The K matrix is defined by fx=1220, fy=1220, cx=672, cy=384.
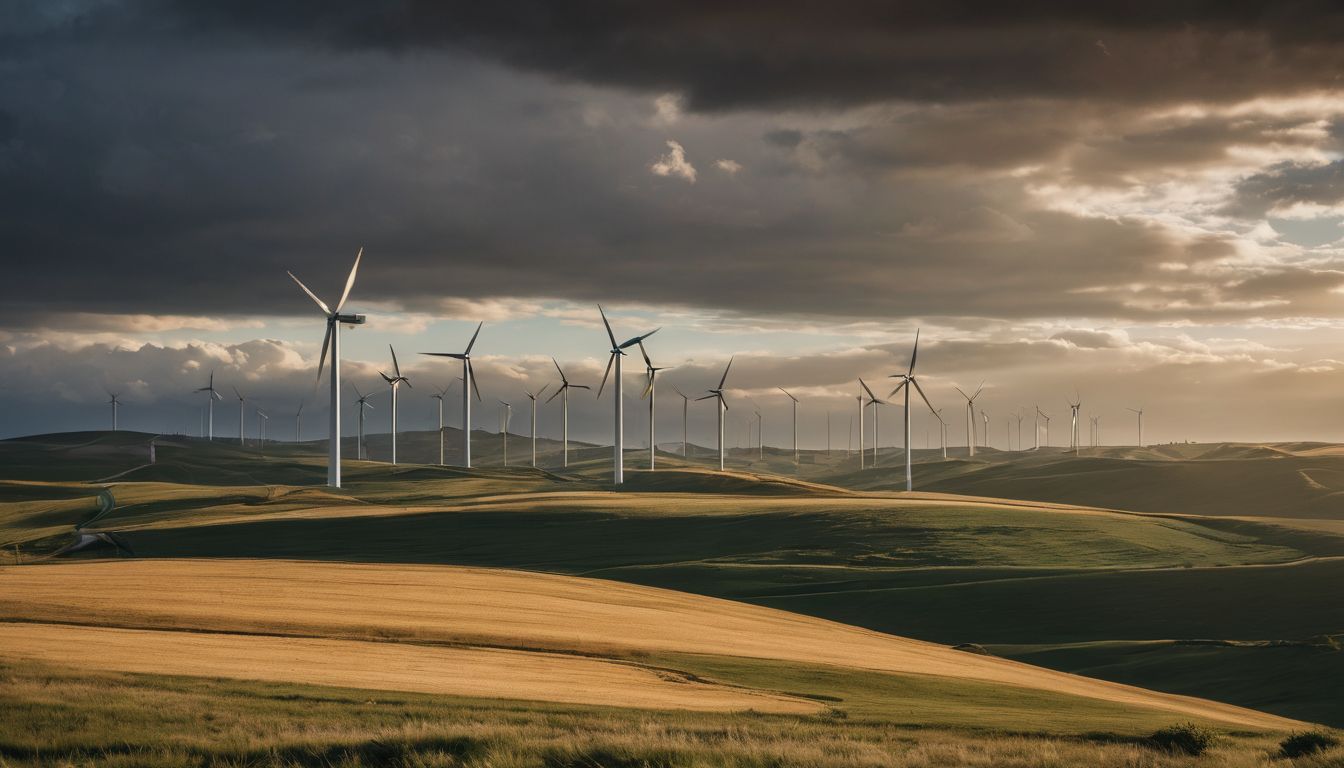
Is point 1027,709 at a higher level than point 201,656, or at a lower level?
lower

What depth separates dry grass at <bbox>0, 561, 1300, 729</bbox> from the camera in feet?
117

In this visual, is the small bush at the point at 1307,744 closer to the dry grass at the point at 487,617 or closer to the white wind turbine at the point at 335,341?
the dry grass at the point at 487,617

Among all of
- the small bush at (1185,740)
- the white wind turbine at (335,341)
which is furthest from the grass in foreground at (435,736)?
the white wind turbine at (335,341)

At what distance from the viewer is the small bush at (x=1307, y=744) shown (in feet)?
73.5

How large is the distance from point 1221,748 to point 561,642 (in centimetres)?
2004

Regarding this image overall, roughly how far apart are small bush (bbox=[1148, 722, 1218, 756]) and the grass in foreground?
283mm

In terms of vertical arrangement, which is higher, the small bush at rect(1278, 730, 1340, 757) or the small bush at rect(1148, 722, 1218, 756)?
the small bush at rect(1148, 722, 1218, 756)

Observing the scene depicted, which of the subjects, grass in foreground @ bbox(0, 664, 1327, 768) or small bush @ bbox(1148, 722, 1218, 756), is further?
small bush @ bbox(1148, 722, 1218, 756)

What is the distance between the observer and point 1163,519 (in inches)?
4675

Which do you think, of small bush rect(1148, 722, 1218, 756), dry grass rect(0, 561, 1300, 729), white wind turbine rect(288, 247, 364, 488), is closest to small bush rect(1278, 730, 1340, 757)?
small bush rect(1148, 722, 1218, 756)

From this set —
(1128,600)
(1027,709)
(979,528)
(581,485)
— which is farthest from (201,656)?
(581,485)

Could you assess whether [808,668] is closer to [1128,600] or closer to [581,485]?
[1128,600]

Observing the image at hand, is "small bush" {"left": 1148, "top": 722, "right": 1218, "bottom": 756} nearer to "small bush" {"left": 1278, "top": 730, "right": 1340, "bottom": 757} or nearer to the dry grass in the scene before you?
"small bush" {"left": 1278, "top": 730, "right": 1340, "bottom": 757}

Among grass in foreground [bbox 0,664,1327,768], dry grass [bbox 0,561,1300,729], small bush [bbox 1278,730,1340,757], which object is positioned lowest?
dry grass [bbox 0,561,1300,729]
